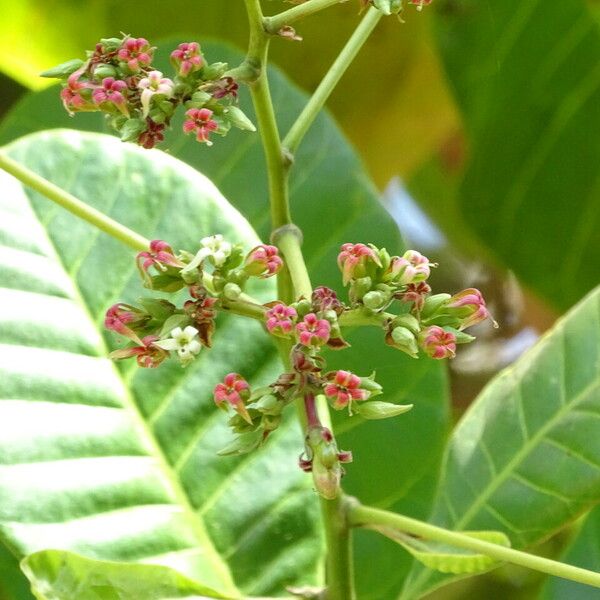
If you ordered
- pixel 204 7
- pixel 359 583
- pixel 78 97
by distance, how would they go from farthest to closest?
pixel 204 7 → pixel 359 583 → pixel 78 97

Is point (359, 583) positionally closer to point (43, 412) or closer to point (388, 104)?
point (43, 412)

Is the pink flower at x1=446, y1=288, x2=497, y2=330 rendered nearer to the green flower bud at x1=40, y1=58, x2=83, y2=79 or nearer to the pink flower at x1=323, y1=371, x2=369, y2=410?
the pink flower at x1=323, y1=371, x2=369, y2=410

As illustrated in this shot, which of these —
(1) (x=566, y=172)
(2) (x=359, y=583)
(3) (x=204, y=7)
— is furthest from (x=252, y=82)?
(1) (x=566, y=172)

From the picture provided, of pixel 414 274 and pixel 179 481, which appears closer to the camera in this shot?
pixel 414 274

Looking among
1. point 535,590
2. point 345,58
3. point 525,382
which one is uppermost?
point 345,58

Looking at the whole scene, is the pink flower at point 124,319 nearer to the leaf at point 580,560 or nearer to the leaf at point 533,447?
the leaf at point 533,447

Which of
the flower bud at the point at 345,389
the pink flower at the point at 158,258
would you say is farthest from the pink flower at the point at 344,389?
the pink flower at the point at 158,258

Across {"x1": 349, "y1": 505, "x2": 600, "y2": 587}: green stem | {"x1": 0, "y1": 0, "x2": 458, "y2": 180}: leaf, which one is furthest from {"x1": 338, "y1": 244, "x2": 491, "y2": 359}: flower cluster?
{"x1": 0, "y1": 0, "x2": 458, "y2": 180}: leaf
